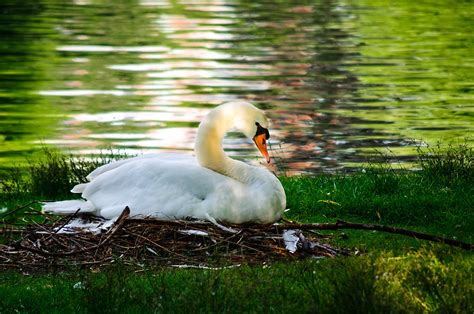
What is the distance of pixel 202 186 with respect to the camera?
11547 mm

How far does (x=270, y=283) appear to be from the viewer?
925 cm

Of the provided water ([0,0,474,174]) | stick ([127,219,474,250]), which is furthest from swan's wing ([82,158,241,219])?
water ([0,0,474,174])

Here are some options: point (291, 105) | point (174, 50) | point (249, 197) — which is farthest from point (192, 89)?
point (249, 197)

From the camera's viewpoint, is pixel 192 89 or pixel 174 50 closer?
pixel 192 89

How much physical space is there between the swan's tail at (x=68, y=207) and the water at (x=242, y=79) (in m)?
8.81

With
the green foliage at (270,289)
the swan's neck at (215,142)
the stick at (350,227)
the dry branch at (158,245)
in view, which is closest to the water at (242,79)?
the swan's neck at (215,142)

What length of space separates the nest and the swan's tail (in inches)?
34.5

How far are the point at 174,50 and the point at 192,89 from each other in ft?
39.3

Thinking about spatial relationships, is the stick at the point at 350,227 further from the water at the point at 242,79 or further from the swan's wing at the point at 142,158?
the water at the point at 242,79

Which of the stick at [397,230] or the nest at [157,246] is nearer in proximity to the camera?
the stick at [397,230]

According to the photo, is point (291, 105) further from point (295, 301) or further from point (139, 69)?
point (295, 301)

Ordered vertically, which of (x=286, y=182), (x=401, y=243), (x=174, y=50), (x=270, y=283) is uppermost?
(x=270, y=283)

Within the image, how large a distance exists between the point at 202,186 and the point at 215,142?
0.79 metres

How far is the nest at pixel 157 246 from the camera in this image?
410 inches
